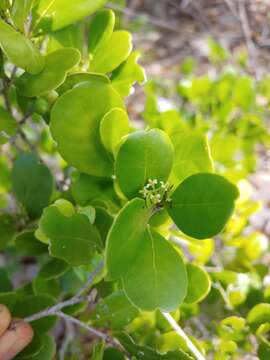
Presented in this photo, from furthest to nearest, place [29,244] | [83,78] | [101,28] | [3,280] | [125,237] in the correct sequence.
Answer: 1. [3,280]
2. [29,244]
3. [101,28]
4. [83,78]
5. [125,237]

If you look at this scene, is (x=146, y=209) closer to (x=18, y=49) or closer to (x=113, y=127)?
(x=113, y=127)

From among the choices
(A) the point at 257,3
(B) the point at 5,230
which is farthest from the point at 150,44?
(B) the point at 5,230

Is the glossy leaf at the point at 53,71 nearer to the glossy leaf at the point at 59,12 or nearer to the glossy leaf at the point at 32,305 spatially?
the glossy leaf at the point at 59,12

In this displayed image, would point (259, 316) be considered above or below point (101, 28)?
below

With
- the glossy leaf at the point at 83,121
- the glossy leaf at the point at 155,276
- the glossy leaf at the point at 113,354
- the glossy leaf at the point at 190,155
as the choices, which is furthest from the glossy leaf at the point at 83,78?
the glossy leaf at the point at 113,354

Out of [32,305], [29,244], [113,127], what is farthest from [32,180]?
[113,127]
